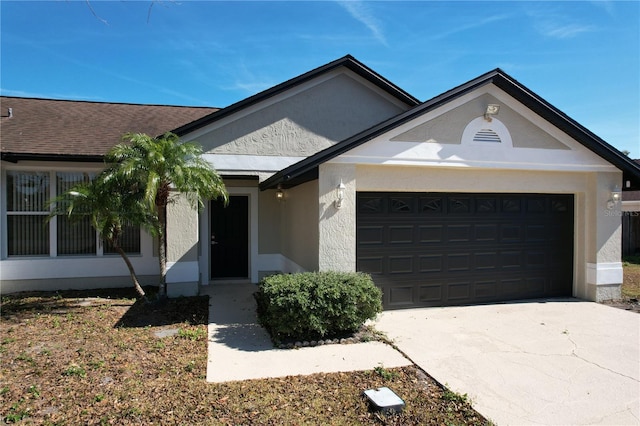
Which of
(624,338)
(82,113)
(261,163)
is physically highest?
(82,113)

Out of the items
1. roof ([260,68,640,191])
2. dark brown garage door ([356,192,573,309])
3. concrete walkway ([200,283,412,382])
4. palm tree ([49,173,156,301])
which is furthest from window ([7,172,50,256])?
dark brown garage door ([356,192,573,309])

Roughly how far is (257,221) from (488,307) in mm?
6551

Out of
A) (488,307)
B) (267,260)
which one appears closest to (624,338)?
(488,307)

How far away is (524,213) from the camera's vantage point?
9523mm

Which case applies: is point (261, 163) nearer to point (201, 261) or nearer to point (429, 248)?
point (201, 261)

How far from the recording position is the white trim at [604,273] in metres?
9.28

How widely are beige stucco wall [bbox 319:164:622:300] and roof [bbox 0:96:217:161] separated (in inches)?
251

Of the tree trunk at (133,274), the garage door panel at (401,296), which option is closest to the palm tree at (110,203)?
the tree trunk at (133,274)

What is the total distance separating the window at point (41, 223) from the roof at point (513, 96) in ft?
17.1

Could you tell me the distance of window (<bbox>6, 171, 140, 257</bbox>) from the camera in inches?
403

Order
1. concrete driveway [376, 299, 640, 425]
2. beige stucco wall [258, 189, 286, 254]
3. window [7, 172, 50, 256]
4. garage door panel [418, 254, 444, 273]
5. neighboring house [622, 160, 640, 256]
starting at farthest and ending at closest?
neighboring house [622, 160, 640, 256]
beige stucco wall [258, 189, 286, 254]
window [7, 172, 50, 256]
garage door panel [418, 254, 444, 273]
concrete driveway [376, 299, 640, 425]

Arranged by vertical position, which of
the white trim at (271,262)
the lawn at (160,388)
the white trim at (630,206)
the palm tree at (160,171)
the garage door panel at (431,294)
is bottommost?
the lawn at (160,388)

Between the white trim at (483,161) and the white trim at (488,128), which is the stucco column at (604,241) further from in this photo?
the white trim at (488,128)

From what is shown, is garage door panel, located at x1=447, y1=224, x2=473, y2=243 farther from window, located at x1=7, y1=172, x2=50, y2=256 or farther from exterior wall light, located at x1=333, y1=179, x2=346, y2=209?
window, located at x1=7, y1=172, x2=50, y2=256
